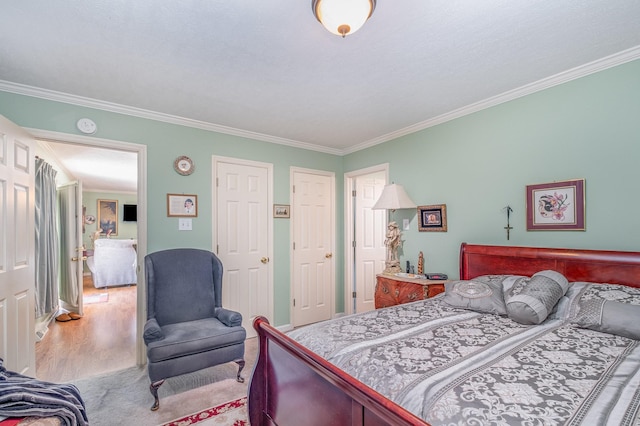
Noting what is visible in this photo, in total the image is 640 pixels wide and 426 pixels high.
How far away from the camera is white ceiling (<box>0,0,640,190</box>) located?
166 centimetres

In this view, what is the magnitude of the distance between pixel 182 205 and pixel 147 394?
1.75 meters

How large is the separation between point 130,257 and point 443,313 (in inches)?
283

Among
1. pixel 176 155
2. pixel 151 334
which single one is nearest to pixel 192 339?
pixel 151 334

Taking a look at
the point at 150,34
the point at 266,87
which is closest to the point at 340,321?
the point at 266,87

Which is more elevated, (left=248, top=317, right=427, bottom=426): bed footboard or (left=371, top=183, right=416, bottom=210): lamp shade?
(left=371, top=183, right=416, bottom=210): lamp shade

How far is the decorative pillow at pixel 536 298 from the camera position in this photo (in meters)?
1.84

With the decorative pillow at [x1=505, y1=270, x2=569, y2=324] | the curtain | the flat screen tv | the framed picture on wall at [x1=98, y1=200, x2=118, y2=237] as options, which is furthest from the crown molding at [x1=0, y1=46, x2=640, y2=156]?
the framed picture on wall at [x1=98, y1=200, x2=118, y2=237]

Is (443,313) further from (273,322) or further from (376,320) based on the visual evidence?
(273,322)

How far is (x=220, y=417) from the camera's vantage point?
215 centimetres

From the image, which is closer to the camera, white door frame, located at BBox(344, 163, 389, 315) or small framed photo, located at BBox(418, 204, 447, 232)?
small framed photo, located at BBox(418, 204, 447, 232)

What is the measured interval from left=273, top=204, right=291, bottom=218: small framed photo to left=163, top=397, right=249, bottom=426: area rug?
7.20ft

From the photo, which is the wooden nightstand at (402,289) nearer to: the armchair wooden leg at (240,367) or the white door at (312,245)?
the white door at (312,245)

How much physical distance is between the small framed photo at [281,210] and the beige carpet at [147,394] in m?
1.79

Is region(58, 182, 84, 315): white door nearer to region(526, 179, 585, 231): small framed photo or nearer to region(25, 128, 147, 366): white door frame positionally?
region(25, 128, 147, 366): white door frame
